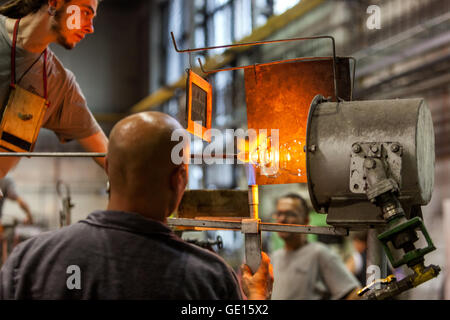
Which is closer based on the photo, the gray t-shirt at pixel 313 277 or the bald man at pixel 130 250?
the bald man at pixel 130 250

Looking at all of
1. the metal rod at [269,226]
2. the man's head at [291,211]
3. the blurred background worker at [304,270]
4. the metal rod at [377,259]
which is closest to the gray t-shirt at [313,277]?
the blurred background worker at [304,270]

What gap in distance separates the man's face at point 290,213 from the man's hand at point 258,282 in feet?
7.10

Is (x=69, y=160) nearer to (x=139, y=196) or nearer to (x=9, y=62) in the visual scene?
(x=9, y=62)

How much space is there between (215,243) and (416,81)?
4.91 metres

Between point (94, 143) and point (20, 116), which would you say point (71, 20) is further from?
point (94, 143)

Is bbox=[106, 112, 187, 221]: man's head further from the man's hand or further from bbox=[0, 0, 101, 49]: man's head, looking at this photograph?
bbox=[0, 0, 101, 49]: man's head

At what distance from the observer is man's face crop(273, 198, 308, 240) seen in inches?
151

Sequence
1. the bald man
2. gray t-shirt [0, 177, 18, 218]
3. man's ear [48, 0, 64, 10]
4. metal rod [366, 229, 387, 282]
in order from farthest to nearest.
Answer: gray t-shirt [0, 177, 18, 218] < man's ear [48, 0, 64, 10] < metal rod [366, 229, 387, 282] < the bald man

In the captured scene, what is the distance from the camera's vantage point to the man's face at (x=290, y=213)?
3.83 m

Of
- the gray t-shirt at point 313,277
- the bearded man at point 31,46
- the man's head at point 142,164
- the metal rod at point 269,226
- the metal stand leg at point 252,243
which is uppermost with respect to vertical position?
the bearded man at point 31,46

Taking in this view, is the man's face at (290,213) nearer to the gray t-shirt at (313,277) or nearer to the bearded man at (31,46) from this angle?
the gray t-shirt at (313,277)

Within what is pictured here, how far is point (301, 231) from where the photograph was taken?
1.71 metres

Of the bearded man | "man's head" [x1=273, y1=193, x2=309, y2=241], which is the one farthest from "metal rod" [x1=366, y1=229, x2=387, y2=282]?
"man's head" [x1=273, y1=193, x2=309, y2=241]

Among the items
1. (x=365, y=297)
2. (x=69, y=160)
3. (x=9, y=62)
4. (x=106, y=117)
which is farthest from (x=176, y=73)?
(x=365, y=297)
